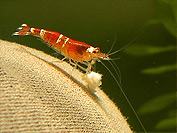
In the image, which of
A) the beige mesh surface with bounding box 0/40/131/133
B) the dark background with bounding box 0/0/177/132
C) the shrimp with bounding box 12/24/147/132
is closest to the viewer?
the beige mesh surface with bounding box 0/40/131/133

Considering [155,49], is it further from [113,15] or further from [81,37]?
[81,37]

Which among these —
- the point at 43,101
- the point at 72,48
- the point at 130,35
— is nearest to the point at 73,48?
the point at 72,48

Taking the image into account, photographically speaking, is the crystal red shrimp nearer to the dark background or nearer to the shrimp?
the shrimp

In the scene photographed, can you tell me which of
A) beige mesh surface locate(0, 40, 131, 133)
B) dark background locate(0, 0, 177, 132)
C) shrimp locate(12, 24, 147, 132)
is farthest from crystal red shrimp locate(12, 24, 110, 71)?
dark background locate(0, 0, 177, 132)

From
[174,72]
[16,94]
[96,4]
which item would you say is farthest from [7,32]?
[174,72]

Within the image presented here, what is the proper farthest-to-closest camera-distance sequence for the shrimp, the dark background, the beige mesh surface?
the dark background
the shrimp
the beige mesh surface

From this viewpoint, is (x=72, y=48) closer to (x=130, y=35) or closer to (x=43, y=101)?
(x=43, y=101)

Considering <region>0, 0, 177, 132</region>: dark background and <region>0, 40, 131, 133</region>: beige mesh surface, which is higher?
<region>0, 0, 177, 132</region>: dark background

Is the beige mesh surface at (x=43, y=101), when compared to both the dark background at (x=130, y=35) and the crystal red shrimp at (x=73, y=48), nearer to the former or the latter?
the crystal red shrimp at (x=73, y=48)
